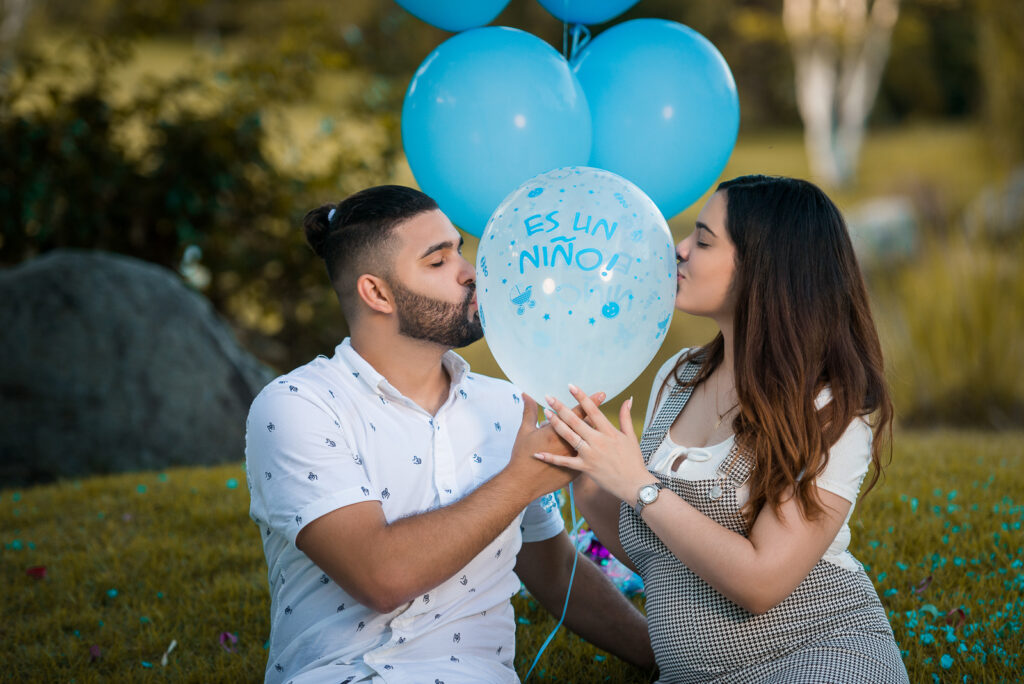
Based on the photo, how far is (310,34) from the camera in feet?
23.6

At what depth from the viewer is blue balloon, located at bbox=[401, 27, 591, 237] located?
2566 millimetres

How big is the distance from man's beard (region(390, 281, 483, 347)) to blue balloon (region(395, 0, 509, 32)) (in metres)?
0.95

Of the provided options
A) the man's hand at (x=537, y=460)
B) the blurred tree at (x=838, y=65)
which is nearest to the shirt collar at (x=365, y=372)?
the man's hand at (x=537, y=460)

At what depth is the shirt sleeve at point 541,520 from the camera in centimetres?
250

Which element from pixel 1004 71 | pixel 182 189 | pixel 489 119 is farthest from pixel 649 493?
pixel 1004 71

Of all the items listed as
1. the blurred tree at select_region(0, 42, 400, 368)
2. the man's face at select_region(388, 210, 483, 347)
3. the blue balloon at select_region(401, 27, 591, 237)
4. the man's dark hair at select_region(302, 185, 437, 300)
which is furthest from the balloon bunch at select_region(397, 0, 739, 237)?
the blurred tree at select_region(0, 42, 400, 368)

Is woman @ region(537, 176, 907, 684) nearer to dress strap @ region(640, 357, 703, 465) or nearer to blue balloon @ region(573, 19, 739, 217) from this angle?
dress strap @ region(640, 357, 703, 465)

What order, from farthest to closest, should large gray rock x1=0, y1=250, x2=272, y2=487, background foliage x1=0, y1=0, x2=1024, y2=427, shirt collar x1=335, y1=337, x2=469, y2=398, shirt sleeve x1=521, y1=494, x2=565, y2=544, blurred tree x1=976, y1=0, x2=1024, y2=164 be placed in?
blurred tree x1=976, y1=0, x2=1024, y2=164 → background foliage x1=0, y1=0, x2=1024, y2=427 → large gray rock x1=0, y1=250, x2=272, y2=487 → shirt sleeve x1=521, y1=494, x2=565, y2=544 → shirt collar x1=335, y1=337, x2=469, y2=398

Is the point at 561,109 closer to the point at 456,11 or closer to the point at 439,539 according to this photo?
the point at 456,11

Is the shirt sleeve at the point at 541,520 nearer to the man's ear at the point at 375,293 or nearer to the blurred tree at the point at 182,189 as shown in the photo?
the man's ear at the point at 375,293

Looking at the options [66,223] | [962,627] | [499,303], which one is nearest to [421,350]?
[499,303]

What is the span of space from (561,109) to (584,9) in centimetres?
51

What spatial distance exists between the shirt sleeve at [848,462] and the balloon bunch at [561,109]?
109cm

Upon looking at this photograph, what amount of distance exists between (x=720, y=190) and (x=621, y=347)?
0.49 metres
